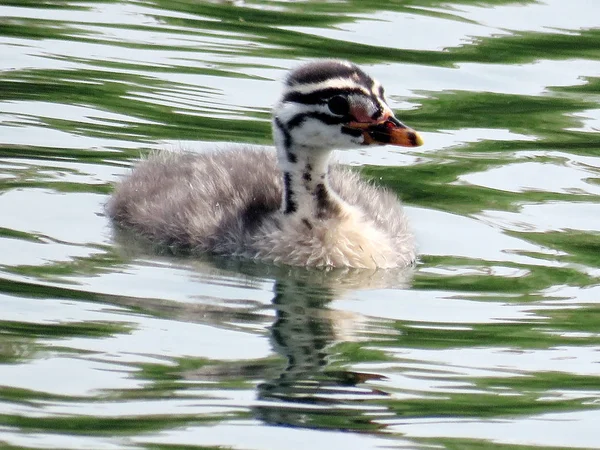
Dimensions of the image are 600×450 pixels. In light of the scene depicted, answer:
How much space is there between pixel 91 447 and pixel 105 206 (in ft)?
14.1

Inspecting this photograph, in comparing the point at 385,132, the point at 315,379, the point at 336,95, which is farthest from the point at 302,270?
the point at 315,379

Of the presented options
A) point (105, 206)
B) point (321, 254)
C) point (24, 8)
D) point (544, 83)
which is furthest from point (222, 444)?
point (24, 8)

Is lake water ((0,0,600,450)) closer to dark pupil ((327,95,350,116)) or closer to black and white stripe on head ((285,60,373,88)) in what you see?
dark pupil ((327,95,350,116))

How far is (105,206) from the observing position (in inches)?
407

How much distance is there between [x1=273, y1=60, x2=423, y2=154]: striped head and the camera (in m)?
9.35

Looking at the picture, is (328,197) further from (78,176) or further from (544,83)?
(544,83)

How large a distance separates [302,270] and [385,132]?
935 millimetres

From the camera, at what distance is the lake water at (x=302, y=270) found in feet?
22.0

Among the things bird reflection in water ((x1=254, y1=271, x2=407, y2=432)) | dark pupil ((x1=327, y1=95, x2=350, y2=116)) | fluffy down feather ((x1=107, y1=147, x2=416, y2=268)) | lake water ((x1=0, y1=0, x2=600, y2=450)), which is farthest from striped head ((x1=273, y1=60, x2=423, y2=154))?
bird reflection in water ((x1=254, y1=271, x2=407, y2=432))

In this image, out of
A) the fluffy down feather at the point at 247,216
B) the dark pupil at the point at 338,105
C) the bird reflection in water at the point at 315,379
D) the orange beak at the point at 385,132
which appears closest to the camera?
the bird reflection in water at the point at 315,379

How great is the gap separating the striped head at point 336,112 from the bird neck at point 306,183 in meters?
0.06

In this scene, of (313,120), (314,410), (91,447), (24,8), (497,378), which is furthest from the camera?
(24,8)

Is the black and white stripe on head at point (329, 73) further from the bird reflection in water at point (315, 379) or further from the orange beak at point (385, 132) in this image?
the bird reflection in water at point (315, 379)

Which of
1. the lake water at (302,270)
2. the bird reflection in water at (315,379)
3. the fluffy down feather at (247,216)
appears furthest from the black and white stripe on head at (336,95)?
the bird reflection in water at (315,379)
